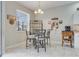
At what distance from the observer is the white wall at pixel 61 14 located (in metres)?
10.1

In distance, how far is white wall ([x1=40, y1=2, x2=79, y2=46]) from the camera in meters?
10.1

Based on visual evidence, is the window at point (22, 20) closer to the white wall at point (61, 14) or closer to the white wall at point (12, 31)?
the white wall at point (12, 31)

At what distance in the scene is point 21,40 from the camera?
10141 millimetres

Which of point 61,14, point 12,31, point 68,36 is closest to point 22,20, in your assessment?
point 12,31

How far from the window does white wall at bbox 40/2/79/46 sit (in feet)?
4.14

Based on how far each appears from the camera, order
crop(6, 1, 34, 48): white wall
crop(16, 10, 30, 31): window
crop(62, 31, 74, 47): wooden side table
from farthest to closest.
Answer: crop(16, 10, 30, 31): window < crop(62, 31, 74, 47): wooden side table < crop(6, 1, 34, 48): white wall

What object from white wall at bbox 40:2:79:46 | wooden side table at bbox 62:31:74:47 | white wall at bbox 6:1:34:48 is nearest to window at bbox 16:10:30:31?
white wall at bbox 6:1:34:48

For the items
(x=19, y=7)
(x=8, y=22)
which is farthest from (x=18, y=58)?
(x=19, y=7)

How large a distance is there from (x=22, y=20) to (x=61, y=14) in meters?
2.94

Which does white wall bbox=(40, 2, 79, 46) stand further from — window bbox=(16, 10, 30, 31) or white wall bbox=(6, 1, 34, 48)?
white wall bbox=(6, 1, 34, 48)

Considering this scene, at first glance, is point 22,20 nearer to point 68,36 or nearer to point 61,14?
point 61,14

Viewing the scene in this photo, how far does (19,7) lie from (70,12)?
3.51m

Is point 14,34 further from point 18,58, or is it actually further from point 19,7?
point 18,58

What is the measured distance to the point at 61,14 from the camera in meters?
11.0
